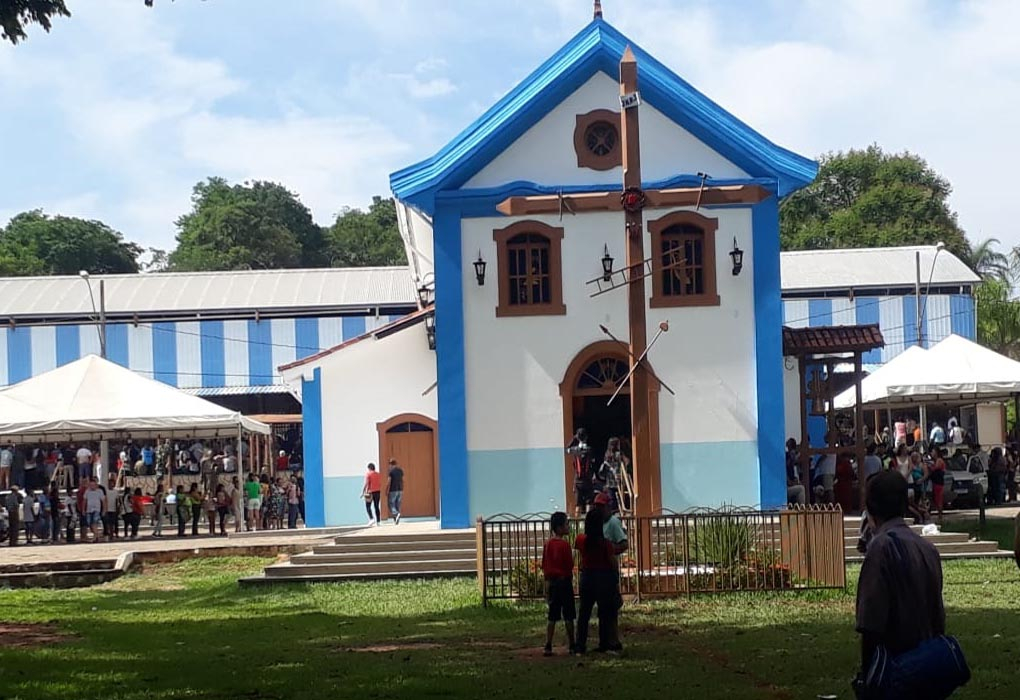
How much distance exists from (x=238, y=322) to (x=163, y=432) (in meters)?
17.3

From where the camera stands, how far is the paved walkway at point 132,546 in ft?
83.4

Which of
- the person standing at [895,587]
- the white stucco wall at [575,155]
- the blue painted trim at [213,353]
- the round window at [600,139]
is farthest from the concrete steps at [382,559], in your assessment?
the blue painted trim at [213,353]

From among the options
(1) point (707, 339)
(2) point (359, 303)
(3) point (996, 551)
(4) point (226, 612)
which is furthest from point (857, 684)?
(2) point (359, 303)

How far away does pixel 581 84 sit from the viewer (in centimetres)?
2345

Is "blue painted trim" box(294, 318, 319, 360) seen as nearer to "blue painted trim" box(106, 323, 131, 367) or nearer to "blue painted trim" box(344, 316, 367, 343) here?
"blue painted trim" box(344, 316, 367, 343)

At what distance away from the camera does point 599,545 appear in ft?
43.0

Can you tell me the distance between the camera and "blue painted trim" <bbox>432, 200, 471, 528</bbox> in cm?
2323

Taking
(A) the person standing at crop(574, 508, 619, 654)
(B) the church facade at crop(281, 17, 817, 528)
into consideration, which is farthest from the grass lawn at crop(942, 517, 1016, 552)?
(A) the person standing at crop(574, 508, 619, 654)

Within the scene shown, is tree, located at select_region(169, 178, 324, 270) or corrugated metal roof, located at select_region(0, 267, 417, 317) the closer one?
corrugated metal roof, located at select_region(0, 267, 417, 317)

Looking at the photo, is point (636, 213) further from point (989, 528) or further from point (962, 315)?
point (962, 315)

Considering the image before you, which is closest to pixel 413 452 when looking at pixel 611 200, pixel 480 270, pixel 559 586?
pixel 480 270

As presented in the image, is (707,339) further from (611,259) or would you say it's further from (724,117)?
(724,117)

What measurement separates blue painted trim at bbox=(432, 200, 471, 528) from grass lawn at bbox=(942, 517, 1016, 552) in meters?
8.23

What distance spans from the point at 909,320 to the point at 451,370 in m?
28.4
